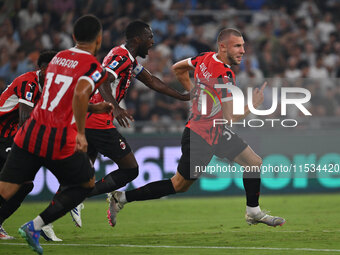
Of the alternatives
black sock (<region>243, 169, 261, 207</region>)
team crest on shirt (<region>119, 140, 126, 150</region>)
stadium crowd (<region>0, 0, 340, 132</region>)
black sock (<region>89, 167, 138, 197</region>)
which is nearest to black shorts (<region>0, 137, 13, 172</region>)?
black sock (<region>89, 167, 138, 197</region>)

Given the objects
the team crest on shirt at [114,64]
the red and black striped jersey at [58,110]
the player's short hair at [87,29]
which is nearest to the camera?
the red and black striped jersey at [58,110]

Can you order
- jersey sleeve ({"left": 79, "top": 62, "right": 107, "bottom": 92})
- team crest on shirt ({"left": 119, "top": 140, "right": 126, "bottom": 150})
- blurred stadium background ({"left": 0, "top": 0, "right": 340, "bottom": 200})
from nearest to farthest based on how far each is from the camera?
1. jersey sleeve ({"left": 79, "top": 62, "right": 107, "bottom": 92})
2. team crest on shirt ({"left": 119, "top": 140, "right": 126, "bottom": 150})
3. blurred stadium background ({"left": 0, "top": 0, "right": 340, "bottom": 200})

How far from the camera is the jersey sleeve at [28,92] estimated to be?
8.38 metres

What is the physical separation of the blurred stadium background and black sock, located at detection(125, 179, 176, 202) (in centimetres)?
515

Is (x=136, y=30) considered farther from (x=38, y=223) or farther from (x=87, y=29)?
(x=38, y=223)

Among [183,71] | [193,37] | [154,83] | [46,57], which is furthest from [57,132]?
[193,37]

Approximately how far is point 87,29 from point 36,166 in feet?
4.94

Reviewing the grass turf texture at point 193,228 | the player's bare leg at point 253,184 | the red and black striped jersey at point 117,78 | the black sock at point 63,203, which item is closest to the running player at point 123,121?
the red and black striped jersey at point 117,78

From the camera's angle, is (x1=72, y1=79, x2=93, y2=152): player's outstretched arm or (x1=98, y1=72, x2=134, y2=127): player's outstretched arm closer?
(x1=72, y1=79, x2=93, y2=152): player's outstretched arm

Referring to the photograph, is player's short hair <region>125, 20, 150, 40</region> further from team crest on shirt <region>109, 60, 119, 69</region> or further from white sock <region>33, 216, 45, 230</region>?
white sock <region>33, 216, 45, 230</region>

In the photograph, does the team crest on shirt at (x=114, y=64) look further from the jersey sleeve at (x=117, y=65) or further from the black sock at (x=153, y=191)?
the black sock at (x=153, y=191)

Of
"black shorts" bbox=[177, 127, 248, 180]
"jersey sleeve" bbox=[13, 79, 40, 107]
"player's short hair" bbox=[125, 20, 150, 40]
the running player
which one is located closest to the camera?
"jersey sleeve" bbox=[13, 79, 40, 107]

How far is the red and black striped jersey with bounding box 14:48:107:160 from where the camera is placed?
7016mm

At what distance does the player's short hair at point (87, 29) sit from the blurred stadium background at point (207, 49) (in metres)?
6.94
